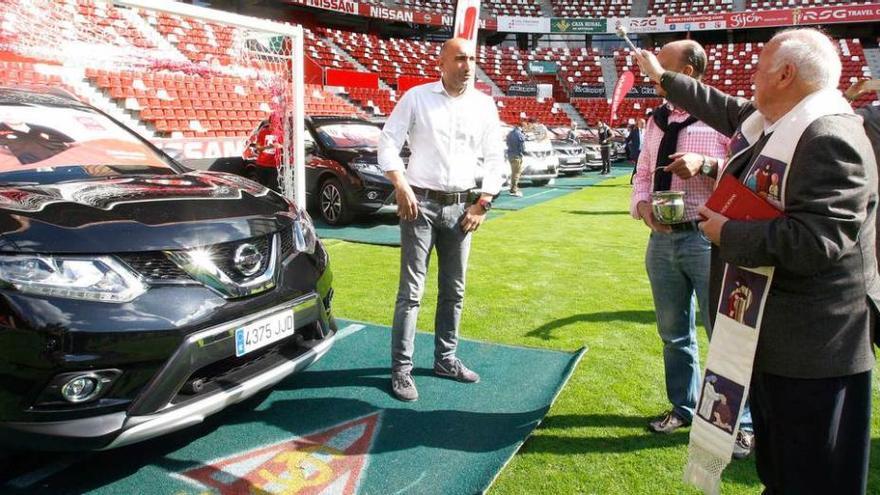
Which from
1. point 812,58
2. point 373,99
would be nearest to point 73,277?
point 812,58

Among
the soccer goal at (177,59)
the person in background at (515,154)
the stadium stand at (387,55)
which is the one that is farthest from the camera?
the stadium stand at (387,55)

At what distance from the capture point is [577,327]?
441 centimetres

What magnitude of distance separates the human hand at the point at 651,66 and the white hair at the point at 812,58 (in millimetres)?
812

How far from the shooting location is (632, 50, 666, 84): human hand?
253 centimetres

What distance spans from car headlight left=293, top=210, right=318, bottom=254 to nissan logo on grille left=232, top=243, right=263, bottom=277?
305mm

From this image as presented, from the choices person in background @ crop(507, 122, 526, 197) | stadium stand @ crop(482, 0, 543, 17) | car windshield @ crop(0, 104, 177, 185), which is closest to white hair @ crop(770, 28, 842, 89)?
car windshield @ crop(0, 104, 177, 185)

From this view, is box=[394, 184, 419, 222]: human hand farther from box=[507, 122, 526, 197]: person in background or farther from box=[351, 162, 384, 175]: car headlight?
box=[507, 122, 526, 197]: person in background

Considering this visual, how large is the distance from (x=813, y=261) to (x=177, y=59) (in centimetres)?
1040

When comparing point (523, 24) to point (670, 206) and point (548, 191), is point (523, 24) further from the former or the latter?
point (670, 206)

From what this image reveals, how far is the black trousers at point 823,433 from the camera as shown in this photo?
1.73 m

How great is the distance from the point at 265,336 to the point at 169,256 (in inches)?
20.0

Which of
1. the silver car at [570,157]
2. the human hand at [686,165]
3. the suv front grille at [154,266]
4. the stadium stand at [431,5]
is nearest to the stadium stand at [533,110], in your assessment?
the stadium stand at [431,5]

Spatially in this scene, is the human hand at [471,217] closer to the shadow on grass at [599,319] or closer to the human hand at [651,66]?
the human hand at [651,66]

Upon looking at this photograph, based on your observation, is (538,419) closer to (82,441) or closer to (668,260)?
(668,260)
